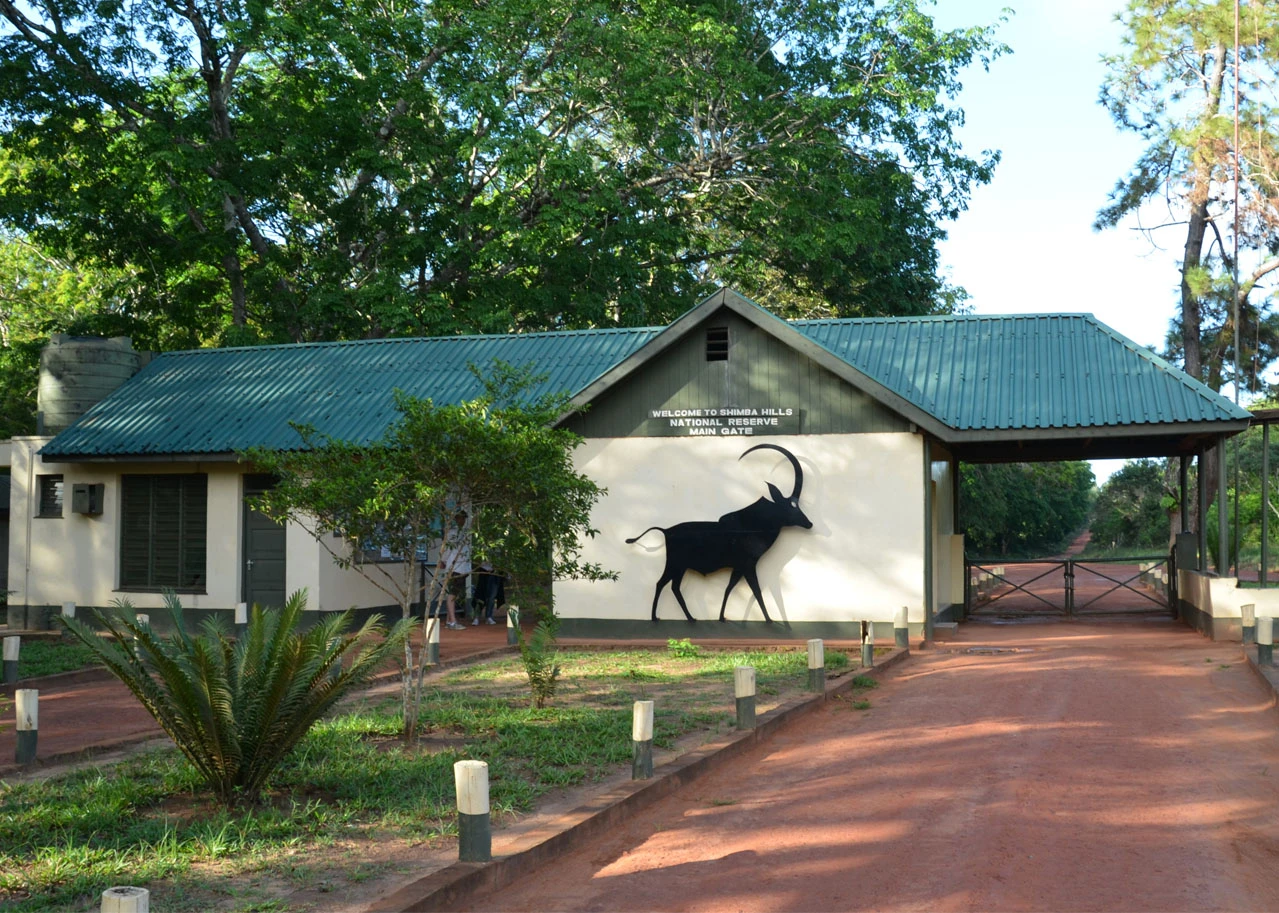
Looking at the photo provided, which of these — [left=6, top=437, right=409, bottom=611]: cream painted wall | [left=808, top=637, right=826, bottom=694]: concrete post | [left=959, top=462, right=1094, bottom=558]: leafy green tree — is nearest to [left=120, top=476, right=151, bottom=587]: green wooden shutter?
[left=6, top=437, right=409, bottom=611]: cream painted wall

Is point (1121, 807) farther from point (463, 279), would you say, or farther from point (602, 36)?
point (463, 279)

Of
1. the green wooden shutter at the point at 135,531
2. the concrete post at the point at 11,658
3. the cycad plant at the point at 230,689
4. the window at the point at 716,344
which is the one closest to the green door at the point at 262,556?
the green wooden shutter at the point at 135,531

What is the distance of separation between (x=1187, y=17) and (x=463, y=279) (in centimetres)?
2064

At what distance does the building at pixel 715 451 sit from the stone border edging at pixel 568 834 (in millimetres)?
7168

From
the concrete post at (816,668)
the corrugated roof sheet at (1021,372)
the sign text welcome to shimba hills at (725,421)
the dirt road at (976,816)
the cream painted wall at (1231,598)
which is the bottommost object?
the dirt road at (976,816)

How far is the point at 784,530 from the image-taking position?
18500 mm

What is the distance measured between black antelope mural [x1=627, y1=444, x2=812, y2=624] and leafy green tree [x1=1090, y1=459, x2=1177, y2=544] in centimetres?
Result: 3711

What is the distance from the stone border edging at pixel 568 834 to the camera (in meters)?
6.13

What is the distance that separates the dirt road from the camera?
254 inches

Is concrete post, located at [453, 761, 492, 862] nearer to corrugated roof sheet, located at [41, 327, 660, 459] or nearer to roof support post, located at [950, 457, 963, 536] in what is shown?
corrugated roof sheet, located at [41, 327, 660, 459]

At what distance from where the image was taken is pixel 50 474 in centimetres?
2228

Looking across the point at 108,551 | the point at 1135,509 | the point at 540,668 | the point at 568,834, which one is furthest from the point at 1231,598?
the point at 1135,509

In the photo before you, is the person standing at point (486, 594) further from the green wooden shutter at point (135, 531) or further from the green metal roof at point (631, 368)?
the green wooden shutter at point (135, 531)

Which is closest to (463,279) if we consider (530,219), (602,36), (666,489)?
(530,219)
